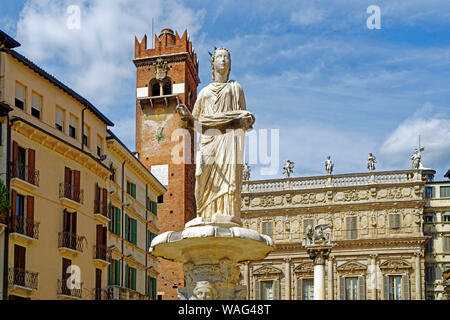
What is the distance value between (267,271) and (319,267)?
2865 centimetres

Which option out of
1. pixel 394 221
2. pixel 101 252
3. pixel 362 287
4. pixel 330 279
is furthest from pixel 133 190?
pixel 394 221

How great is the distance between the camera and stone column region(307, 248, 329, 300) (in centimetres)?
3959

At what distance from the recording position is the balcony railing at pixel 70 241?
36.0 meters

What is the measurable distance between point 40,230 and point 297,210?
37469 millimetres

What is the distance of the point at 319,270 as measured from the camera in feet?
132

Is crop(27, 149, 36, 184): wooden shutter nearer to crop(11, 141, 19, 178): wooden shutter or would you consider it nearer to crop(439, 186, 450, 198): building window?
crop(11, 141, 19, 178): wooden shutter

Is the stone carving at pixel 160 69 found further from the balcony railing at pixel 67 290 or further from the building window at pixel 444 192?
the balcony railing at pixel 67 290

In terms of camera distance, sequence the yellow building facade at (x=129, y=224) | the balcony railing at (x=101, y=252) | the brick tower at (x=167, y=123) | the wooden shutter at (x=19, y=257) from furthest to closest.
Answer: the brick tower at (x=167, y=123) < the yellow building facade at (x=129, y=224) < the balcony railing at (x=101, y=252) < the wooden shutter at (x=19, y=257)

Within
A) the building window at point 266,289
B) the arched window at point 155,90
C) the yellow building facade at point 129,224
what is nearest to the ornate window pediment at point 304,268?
the building window at point 266,289

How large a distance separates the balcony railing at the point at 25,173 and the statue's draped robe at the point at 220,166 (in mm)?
21108

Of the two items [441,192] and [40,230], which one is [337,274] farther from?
[40,230]
